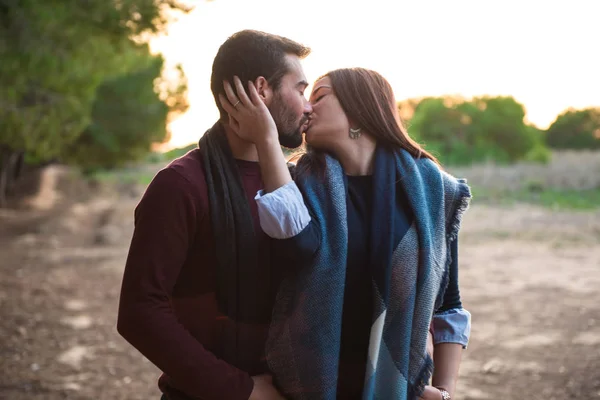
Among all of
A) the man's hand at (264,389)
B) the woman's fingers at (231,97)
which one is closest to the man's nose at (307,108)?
the woman's fingers at (231,97)

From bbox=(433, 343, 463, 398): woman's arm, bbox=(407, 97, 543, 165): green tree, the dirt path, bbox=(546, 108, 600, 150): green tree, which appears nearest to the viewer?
bbox=(433, 343, 463, 398): woman's arm

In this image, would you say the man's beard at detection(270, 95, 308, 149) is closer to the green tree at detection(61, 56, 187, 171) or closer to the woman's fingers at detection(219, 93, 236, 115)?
the woman's fingers at detection(219, 93, 236, 115)

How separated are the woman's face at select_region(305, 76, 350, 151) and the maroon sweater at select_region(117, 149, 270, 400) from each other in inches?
15.7

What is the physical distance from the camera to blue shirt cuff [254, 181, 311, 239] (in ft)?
5.63

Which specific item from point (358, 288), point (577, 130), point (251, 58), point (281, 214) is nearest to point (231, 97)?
point (251, 58)

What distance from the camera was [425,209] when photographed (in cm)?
194

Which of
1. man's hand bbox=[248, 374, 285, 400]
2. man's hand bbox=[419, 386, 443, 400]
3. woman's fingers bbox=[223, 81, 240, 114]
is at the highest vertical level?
woman's fingers bbox=[223, 81, 240, 114]

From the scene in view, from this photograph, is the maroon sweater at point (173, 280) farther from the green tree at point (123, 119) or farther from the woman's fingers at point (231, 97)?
the green tree at point (123, 119)

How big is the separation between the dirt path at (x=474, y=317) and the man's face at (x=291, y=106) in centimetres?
400

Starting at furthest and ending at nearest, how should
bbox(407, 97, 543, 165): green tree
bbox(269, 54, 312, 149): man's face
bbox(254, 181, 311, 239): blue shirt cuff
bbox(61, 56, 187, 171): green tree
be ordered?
bbox(407, 97, 543, 165): green tree < bbox(61, 56, 187, 171): green tree < bbox(269, 54, 312, 149): man's face < bbox(254, 181, 311, 239): blue shirt cuff

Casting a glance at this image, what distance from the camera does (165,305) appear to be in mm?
1742

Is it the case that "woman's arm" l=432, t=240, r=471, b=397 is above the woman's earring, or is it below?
below

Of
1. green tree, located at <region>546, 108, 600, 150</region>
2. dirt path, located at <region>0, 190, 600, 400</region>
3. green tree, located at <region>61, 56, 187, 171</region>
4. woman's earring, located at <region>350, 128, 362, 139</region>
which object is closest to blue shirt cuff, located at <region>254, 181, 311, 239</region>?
woman's earring, located at <region>350, 128, 362, 139</region>

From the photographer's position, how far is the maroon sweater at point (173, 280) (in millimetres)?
1718
